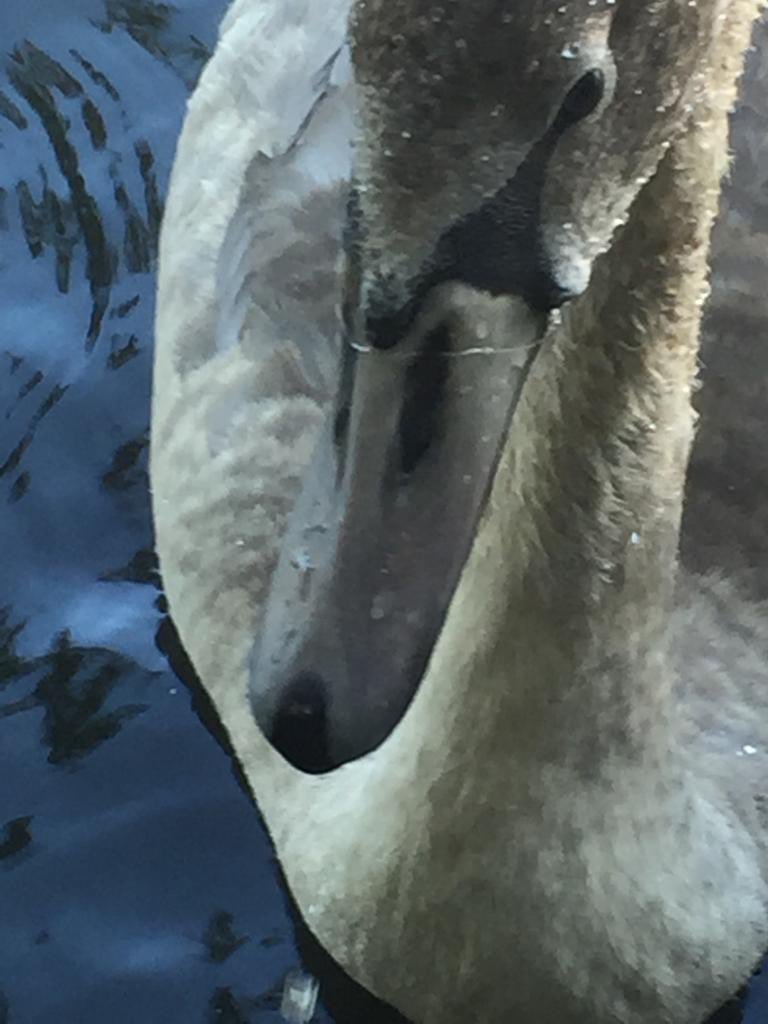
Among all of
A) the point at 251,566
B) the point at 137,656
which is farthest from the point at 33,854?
the point at 251,566

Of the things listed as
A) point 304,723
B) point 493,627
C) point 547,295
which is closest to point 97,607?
point 493,627

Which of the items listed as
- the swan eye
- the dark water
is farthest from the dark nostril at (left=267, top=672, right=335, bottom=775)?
the dark water

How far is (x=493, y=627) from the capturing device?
9.45 ft

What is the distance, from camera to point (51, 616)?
13.7ft

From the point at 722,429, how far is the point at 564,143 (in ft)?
4.01

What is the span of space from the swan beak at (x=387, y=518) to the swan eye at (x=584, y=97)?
0.61 ft

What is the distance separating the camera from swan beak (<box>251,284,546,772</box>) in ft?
7.46

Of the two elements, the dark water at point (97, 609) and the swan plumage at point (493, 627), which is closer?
the swan plumage at point (493, 627)

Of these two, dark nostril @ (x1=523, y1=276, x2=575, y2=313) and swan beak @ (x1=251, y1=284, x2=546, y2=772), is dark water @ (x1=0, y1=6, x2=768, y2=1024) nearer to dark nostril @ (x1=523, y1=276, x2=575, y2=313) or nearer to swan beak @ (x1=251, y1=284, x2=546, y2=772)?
swan beak @ (x1=251, y1=284, x2=546, y2=772)

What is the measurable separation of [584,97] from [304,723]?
74cm

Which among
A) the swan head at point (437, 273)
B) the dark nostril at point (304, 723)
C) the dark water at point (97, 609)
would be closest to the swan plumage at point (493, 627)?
the swan head at point (437, 273)

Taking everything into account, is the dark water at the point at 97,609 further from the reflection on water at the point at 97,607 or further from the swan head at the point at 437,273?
the swan head at the point at 437,273

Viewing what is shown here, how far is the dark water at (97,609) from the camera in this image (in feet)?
12.3

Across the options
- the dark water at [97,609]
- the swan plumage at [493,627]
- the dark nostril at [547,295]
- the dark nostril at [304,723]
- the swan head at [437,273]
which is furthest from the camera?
the dark water at [97,609]
